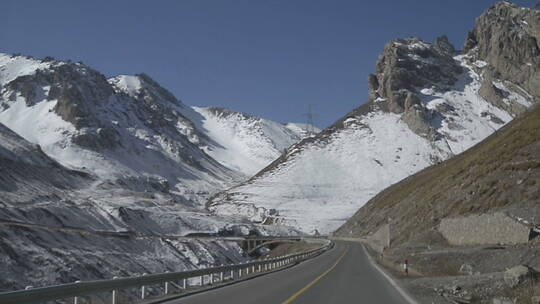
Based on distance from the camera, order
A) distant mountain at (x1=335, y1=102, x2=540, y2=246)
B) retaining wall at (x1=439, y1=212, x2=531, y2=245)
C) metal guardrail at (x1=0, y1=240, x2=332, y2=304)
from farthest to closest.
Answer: distant mountain at (x1=335, y1=102, x2=540, y2=246) < retaining wall at (x1=439, y1=212, x2=531, y2=245) < metal guardrail at (x1=0, y1=240, x2=332, y2=304)

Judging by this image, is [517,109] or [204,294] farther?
[517,109]

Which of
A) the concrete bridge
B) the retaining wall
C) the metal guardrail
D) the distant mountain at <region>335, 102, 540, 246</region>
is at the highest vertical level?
the distant mountain at <region>335, 102, 540, 246</region>

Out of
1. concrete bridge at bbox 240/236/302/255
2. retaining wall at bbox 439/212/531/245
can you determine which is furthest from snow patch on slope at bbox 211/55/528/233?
retaining wall at bbox 439/212/531/245

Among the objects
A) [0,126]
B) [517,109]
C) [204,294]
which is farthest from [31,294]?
[517,109]

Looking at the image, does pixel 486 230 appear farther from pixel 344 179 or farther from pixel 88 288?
pixel 344 179

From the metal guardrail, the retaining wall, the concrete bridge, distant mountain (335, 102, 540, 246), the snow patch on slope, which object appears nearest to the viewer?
the metal guardrail

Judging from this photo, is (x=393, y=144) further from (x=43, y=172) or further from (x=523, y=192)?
(x=523, y=192)

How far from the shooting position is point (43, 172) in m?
143

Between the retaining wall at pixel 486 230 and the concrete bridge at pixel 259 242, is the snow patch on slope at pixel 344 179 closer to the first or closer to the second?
the concrete bridge at pixel 259 242

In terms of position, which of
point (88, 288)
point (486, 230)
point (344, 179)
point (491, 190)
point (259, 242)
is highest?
point (344, 179)

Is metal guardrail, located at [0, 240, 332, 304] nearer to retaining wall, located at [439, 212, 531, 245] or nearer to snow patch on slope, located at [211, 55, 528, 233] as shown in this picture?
retaining wall, located at [439, 212, 531, 245]

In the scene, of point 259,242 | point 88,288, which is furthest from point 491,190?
point 259,242

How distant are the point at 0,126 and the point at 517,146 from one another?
6312 inches

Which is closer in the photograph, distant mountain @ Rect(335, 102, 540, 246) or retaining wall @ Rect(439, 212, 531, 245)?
retaining wall @ Rect(439, 212, 531, 245)
